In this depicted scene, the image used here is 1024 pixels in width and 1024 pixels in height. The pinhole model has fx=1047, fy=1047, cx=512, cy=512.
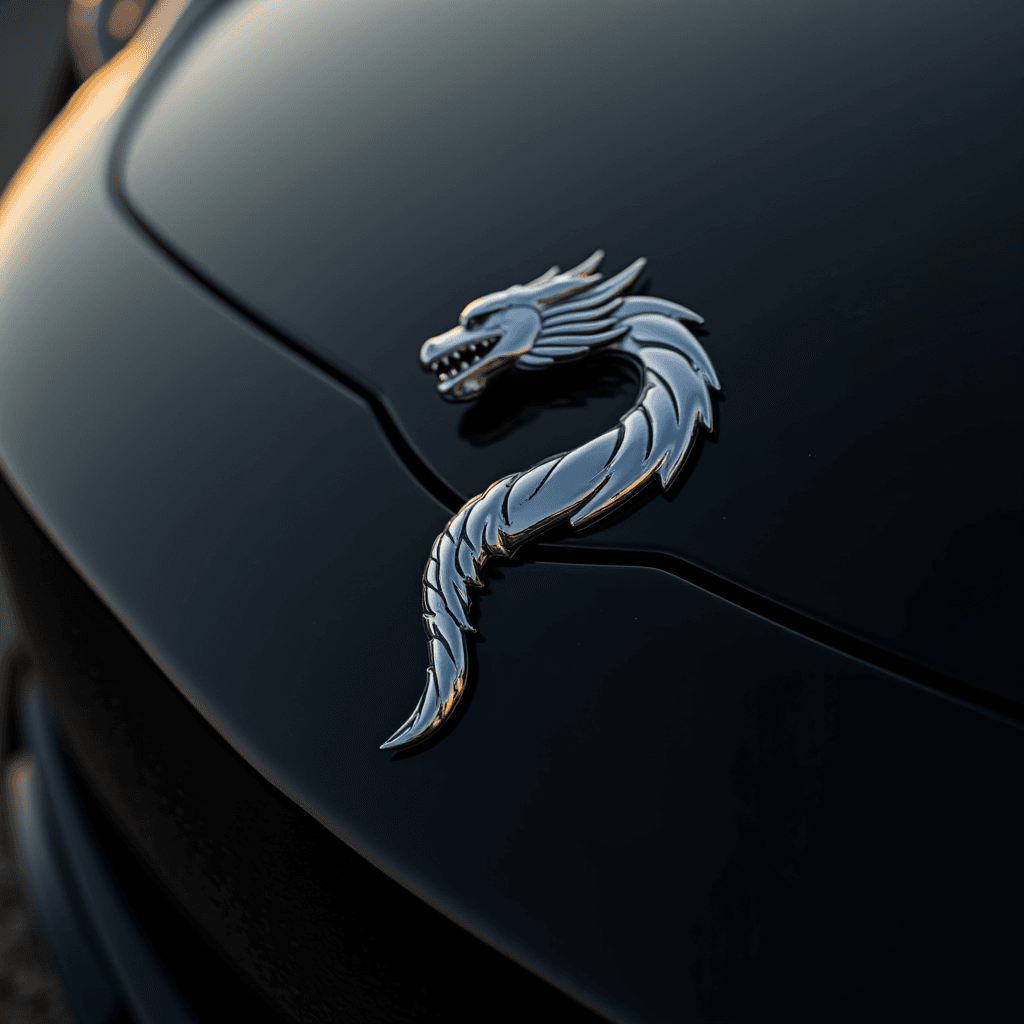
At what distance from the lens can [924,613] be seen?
532 mm

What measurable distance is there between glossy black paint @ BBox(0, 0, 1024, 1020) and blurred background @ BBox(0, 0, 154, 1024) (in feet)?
2.14

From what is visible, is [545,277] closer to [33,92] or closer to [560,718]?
[560,718]

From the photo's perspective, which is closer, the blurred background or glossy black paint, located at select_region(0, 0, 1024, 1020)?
glossy black paint, located at select_region(0, 0, 1024, 1020)

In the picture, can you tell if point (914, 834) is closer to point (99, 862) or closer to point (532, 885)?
point (532, 885)

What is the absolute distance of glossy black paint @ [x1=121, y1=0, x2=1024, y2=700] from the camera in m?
0.56

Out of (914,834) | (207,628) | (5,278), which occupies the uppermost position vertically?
(5,278)

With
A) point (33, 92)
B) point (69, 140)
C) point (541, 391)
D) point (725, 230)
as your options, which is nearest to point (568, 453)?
point (541, 391)

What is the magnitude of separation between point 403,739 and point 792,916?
22 centimetres

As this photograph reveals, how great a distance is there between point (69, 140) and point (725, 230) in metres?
0.79

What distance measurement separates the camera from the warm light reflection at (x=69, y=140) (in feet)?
3.37

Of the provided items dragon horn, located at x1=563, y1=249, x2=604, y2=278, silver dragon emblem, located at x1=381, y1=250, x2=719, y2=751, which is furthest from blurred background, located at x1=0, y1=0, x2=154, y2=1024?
dragon horn, located at x1=563, y1=249, x2=604, y2=278

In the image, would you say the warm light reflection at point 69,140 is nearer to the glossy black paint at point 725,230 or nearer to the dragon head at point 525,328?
the glossy black paint at point 725,230

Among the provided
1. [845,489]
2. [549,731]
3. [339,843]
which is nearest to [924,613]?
[845,489]

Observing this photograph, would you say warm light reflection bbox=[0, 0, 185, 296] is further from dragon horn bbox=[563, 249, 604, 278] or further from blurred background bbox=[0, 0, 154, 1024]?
dragon horn bbox=[563, 249, 604, 278]
